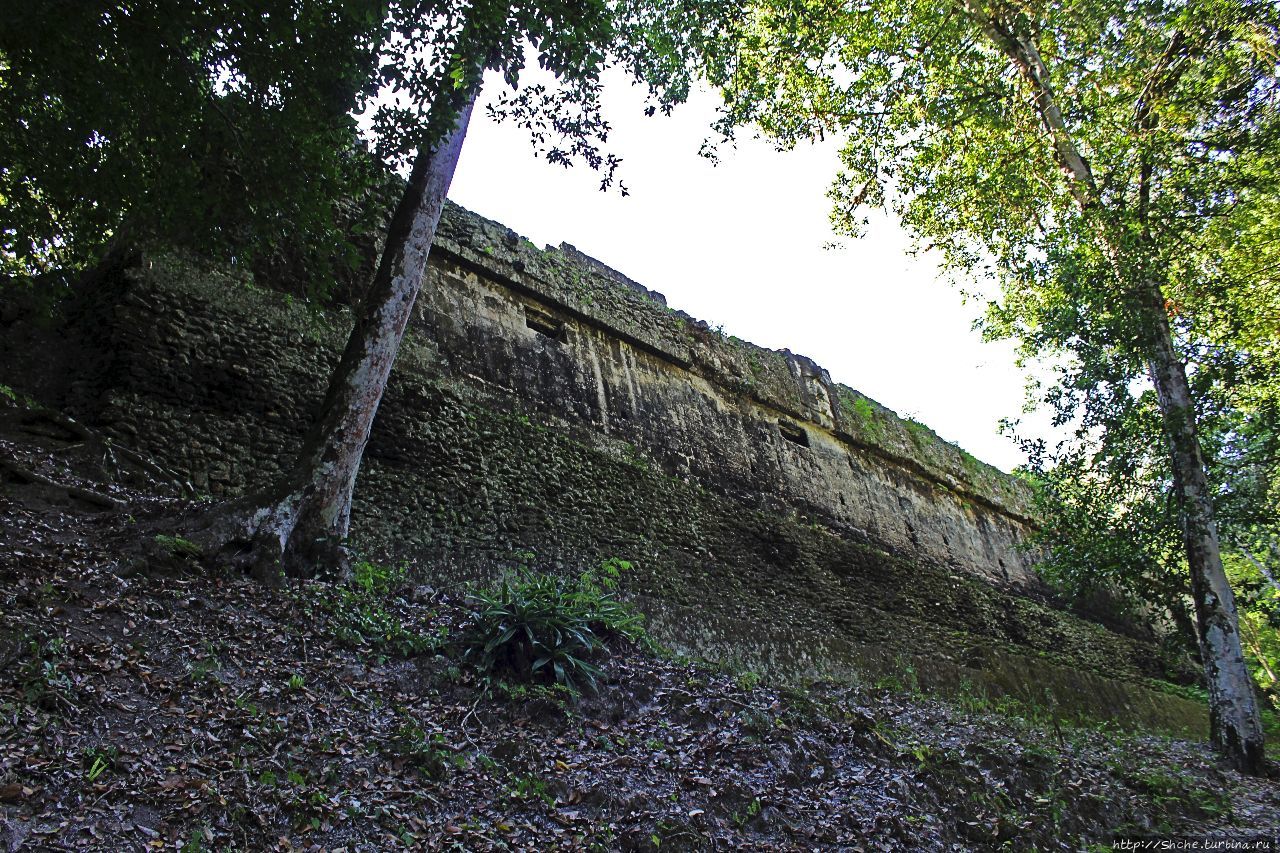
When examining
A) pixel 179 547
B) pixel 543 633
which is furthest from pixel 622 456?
pixel 179 547

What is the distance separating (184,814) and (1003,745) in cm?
552

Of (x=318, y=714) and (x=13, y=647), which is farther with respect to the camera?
(x=318, y=714)

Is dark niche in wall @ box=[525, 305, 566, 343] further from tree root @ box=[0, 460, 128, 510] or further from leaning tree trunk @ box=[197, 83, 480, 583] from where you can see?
tree root @ box=[0, 460, 128, 510]

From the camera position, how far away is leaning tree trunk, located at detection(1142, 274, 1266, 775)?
742 cm

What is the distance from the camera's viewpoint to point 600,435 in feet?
30.7

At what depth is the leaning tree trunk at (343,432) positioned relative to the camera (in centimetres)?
507

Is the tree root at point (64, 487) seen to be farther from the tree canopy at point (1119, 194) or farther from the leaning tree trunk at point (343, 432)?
the tree canopy at point (1119, 194)

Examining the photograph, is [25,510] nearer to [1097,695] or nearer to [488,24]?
[488,24]

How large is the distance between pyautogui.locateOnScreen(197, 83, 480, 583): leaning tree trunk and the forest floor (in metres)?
0.26

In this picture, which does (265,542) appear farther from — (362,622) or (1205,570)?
(1205,570)

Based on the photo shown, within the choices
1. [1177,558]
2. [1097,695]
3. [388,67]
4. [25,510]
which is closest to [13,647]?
[25,510]

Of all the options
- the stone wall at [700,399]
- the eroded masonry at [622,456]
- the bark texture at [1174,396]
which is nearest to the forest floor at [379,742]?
the eroded masonry at [622,456]

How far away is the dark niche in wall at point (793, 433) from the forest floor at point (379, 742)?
6.34 m

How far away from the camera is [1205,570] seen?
311 inches
